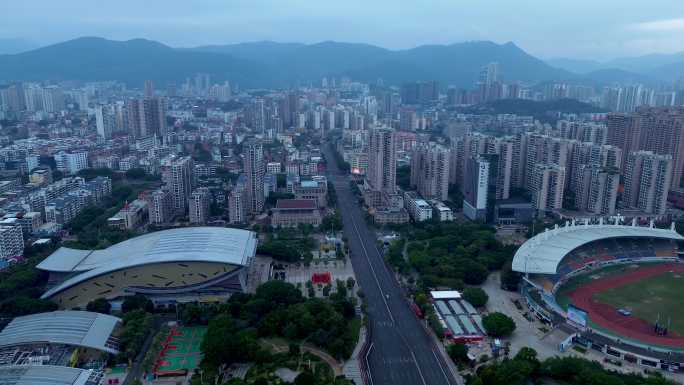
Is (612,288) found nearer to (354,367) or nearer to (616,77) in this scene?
(354,367)

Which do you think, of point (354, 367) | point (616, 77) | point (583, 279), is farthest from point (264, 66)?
point (354, 367)

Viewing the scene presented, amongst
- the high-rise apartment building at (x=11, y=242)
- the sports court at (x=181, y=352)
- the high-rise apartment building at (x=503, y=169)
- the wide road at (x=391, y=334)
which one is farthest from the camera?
the high-rise apartment building at (x=503, y=169)

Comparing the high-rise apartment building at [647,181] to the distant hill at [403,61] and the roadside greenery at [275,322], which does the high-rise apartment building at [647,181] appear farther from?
the distant hill at [403,61]

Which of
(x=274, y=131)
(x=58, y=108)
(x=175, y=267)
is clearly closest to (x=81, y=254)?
(x=175, y=267)

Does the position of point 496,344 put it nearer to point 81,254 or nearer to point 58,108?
point 81,254

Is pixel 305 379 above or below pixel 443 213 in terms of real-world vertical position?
below

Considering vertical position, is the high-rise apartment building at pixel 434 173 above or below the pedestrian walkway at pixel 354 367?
above

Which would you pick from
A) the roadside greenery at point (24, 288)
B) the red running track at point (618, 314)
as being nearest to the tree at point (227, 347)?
the roadside greenery at point (24, 288)
